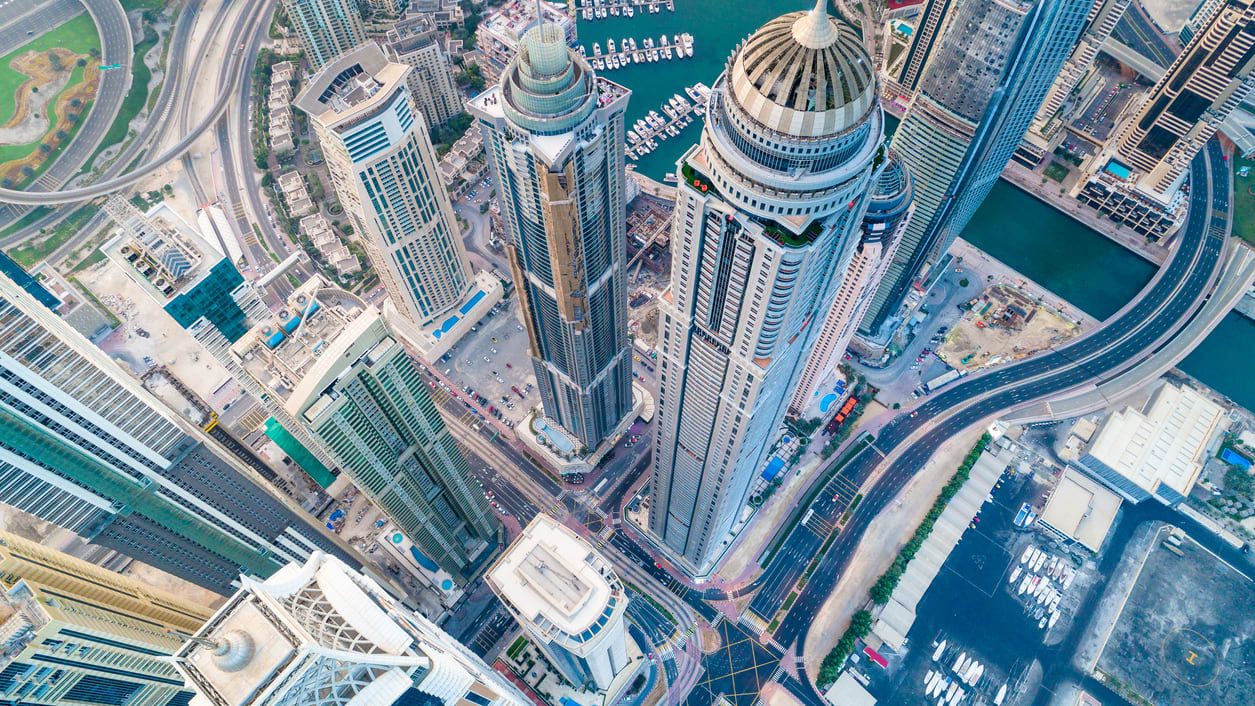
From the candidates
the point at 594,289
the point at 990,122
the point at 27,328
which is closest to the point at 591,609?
the point at 594,289

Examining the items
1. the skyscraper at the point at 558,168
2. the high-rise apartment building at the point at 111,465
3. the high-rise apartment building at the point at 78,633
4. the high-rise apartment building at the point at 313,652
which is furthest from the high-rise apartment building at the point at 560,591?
the high-rise apartment building at the point at 78,633

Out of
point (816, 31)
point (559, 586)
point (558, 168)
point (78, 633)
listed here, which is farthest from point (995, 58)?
point (78, 633)

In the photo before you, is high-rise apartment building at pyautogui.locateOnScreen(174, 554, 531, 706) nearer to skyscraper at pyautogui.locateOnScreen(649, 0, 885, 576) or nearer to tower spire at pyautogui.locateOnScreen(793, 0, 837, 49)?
skyscraper at pyautogui.locateOnScreen(649, 0, 885, 576)

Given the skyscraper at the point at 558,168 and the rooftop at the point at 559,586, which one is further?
the rooftop at the point at 559,586

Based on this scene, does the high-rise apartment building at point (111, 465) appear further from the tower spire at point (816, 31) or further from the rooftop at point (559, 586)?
the tower spire at point (816, 31)

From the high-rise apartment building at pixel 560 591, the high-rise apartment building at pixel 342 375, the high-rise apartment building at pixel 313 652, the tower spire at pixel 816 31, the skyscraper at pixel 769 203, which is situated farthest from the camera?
the high-rise apartment building at pixel 560 591

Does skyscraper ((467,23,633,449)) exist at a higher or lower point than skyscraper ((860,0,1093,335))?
lower

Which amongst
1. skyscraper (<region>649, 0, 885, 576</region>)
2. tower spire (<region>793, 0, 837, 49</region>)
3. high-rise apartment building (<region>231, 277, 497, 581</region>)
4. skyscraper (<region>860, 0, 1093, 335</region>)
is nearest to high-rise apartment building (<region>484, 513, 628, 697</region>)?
high-rise apartment building (<region>231, 277, 497, 581</region>)
